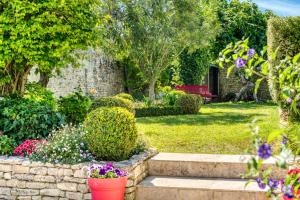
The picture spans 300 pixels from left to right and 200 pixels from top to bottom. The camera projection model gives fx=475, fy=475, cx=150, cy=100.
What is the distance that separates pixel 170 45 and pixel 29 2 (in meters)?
10.2

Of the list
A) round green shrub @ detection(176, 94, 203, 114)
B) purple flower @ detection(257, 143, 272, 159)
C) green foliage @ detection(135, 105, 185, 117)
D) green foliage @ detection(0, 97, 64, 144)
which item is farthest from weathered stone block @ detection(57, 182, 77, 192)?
round green shrub @ detection(176, 94, 203, 114)

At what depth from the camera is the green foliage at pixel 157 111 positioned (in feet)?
50.1

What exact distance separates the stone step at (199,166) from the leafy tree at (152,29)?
36.2ft

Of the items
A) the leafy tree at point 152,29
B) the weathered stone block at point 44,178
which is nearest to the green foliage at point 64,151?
the weathered stone block at point 44,178

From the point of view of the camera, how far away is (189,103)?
15219 millimetres

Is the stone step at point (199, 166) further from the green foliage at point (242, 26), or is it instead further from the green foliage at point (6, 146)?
the green foliage at point (242, 26)

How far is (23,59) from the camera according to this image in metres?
8.34

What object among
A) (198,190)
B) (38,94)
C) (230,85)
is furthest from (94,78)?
(198,190)

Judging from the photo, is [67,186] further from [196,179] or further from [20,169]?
[196,179]

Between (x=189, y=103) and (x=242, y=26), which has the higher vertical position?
(x=242, y=26)

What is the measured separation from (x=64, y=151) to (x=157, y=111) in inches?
372

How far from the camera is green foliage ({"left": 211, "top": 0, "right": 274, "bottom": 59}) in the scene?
23.5m

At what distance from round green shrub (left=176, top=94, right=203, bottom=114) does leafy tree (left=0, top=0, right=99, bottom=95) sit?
274 inches

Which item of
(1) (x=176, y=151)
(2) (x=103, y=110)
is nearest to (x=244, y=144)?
(1) (x=176, y=151)
